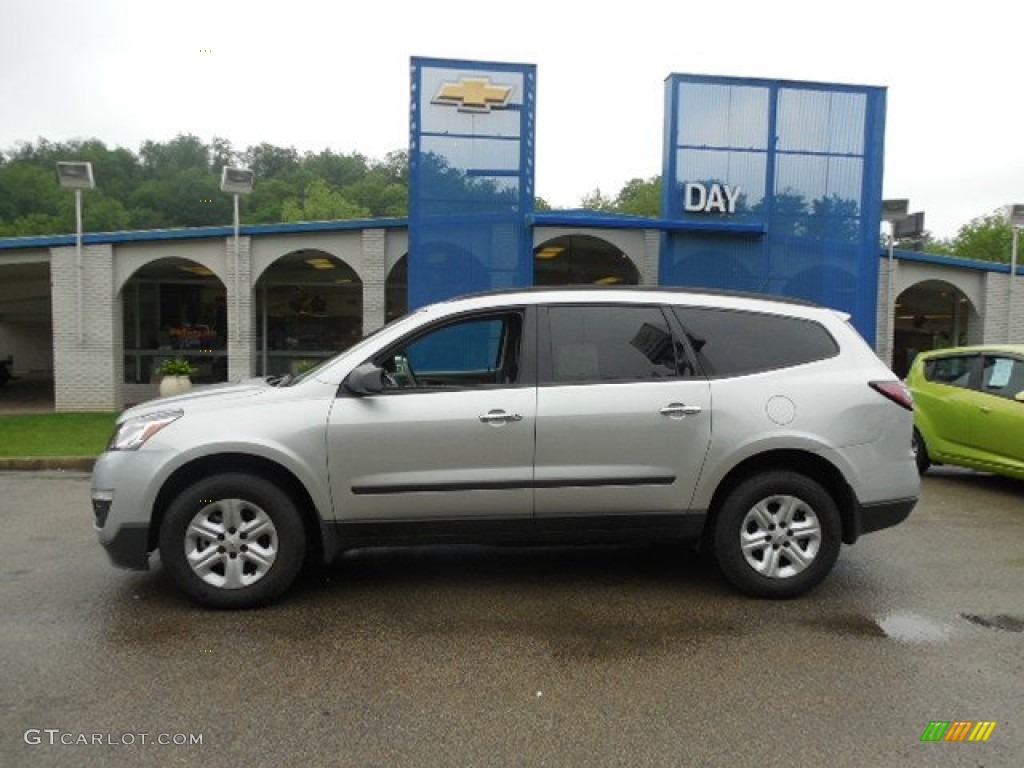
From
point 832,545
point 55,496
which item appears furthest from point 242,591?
point 55,496

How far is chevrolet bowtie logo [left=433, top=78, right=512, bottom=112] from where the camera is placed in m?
14.0

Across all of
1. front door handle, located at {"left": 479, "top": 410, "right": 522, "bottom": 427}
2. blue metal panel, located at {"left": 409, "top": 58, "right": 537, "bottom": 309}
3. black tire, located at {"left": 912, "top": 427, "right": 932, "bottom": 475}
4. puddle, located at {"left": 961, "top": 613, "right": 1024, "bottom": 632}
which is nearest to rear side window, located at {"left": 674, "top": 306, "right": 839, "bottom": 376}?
front door handle, located at {"left": 479, "top": 410, "right": 522, "bottom": 427}

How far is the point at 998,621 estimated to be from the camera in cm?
439

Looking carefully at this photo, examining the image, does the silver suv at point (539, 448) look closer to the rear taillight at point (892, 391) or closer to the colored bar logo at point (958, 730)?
the rear taillight at point (892, 391)

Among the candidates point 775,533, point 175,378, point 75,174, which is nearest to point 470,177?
point 175,378

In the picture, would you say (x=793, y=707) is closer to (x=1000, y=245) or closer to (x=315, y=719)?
(x=315, y=719)

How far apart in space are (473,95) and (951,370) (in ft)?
30.1

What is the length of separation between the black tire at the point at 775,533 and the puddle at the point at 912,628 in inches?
18.1

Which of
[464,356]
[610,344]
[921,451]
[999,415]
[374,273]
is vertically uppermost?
[374,273]

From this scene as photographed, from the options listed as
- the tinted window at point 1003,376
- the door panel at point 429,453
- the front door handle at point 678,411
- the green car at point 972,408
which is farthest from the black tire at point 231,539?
the tinted window at point 1003,376

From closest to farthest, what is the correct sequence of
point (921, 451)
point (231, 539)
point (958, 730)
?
point (958, 730), point (231, 539), point (921, 451)

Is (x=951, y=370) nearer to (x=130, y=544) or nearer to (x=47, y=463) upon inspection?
(x=130, y=544)

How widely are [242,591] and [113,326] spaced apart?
13.4m

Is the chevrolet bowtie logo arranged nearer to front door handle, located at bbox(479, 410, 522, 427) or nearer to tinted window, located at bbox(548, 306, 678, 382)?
tinted window, located at bbox(548, 306, 678, 382)
